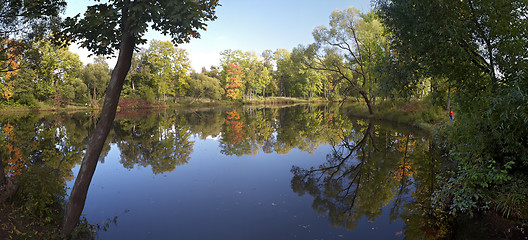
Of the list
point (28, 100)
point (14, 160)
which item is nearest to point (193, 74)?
point (28, 100)

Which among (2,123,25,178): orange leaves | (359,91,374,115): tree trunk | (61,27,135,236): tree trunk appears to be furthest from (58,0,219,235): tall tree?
(359,91,374,115): tree trunk

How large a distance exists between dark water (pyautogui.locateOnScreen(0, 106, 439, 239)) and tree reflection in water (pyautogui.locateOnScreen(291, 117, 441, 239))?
38 millimetres

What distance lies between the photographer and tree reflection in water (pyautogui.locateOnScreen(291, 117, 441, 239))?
7.00m

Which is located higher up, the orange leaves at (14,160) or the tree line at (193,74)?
the tree line at (193,74)

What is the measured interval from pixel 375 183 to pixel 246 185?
4.79 meters

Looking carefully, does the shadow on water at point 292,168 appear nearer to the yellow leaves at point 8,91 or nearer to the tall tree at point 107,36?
the tall tree at point 107,36

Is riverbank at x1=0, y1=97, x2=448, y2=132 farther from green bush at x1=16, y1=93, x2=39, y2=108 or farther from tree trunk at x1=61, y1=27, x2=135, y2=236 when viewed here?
tree trunk at x1=61, y1=27, x2=135, y2=236

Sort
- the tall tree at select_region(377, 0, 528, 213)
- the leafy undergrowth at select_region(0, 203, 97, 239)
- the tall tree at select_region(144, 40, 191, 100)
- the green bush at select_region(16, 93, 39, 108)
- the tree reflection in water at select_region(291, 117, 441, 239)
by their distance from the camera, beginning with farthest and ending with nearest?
the tall tree at select_region(144, 40, 191, 100) → the green bush at select_region(16, 93, 39, 108) → the tree reflection in water at select_region(291, 117, 441, 239) → the tall tree at select_region(377, 0, 528, 213) → the leafy undergrowth at select_region(0, 203, 97, 239)

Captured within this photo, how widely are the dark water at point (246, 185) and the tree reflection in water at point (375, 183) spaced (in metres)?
0.04

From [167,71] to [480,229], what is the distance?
192 ft

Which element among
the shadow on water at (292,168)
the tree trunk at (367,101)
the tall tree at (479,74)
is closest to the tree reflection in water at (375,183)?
the shadow on water at (292,168)

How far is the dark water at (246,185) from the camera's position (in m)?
6.49

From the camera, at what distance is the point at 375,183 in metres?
9.43

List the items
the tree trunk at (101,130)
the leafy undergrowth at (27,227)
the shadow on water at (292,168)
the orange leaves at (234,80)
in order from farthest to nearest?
the orange leaves at (234,80), the shadow on water at (292,168), the tree trunk at (101,130), the leafy undergrowth at (27,227)
